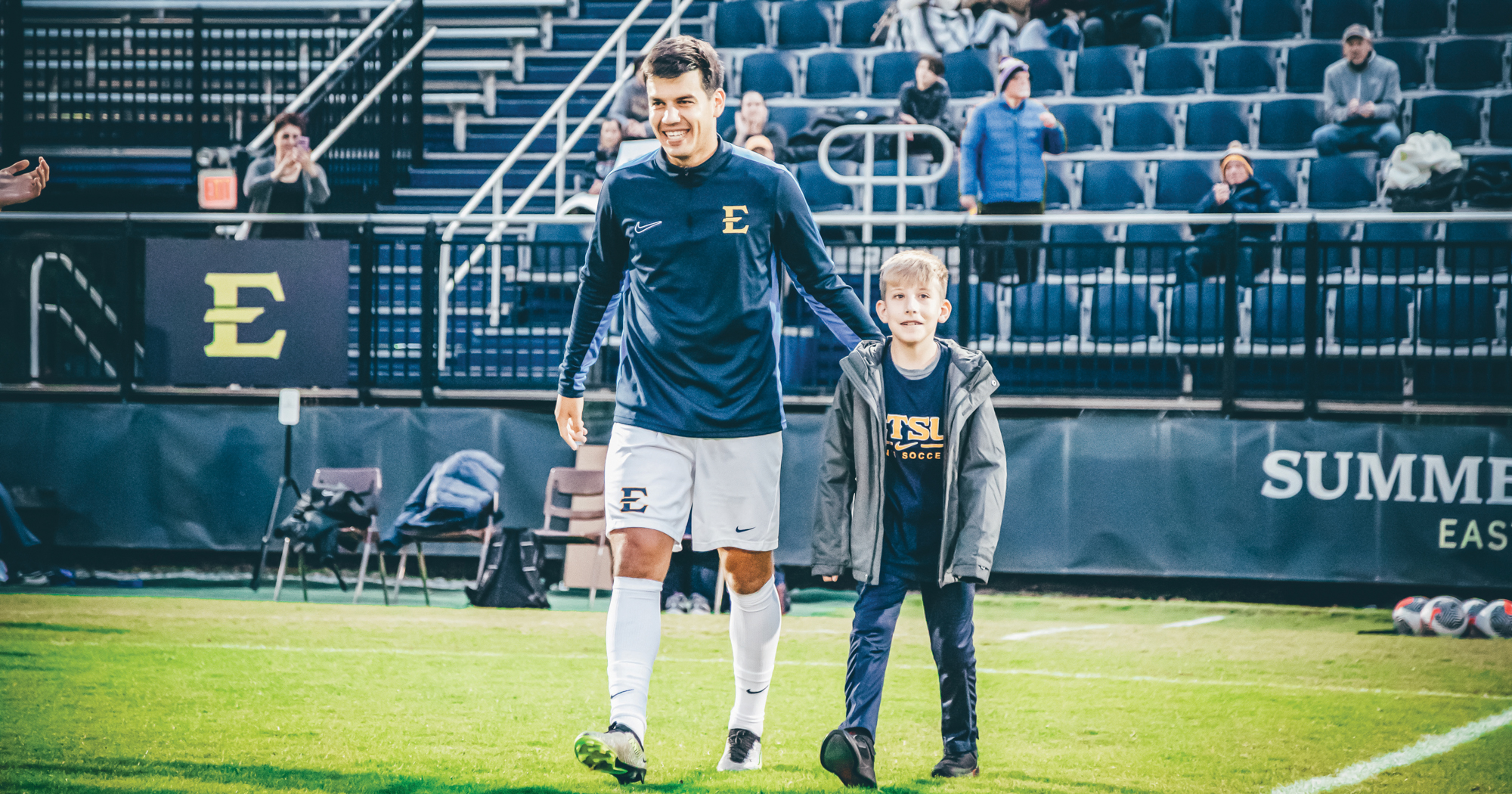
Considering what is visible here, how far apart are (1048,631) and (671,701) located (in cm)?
374

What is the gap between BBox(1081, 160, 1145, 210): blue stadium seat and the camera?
14.3 metres

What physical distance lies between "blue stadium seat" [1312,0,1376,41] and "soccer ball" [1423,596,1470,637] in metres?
7.71

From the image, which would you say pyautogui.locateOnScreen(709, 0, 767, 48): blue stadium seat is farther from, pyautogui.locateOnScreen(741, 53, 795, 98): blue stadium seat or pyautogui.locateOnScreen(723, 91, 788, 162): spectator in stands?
pyautogui.locateOnScreen(723, 91, 788, 162): spectator in stands

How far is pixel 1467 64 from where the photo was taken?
49.4ft

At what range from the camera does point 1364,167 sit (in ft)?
45.6

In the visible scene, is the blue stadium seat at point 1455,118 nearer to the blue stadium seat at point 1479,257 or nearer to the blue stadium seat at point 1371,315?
the blue stadium seat at point 1371,315

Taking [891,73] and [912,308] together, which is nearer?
[912,308]

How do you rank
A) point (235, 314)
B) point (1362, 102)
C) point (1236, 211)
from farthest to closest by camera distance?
point (1362, 102) < point (1236, 211) < point (235, 314)

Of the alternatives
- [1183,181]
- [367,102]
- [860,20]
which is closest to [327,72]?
[367,102]

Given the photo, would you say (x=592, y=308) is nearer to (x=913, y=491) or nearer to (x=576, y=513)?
(x=913, y=491)

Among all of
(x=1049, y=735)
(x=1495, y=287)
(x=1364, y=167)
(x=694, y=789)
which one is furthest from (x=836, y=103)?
(x=694, y=789)

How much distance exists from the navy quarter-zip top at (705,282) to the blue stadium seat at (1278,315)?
7.10m

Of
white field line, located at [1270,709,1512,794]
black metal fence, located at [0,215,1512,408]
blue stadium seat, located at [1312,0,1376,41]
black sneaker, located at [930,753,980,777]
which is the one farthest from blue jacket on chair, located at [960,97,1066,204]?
black sneaker, located at [930,753,980,777]

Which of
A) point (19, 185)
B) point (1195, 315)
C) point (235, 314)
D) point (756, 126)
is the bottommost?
point (235, 314)
